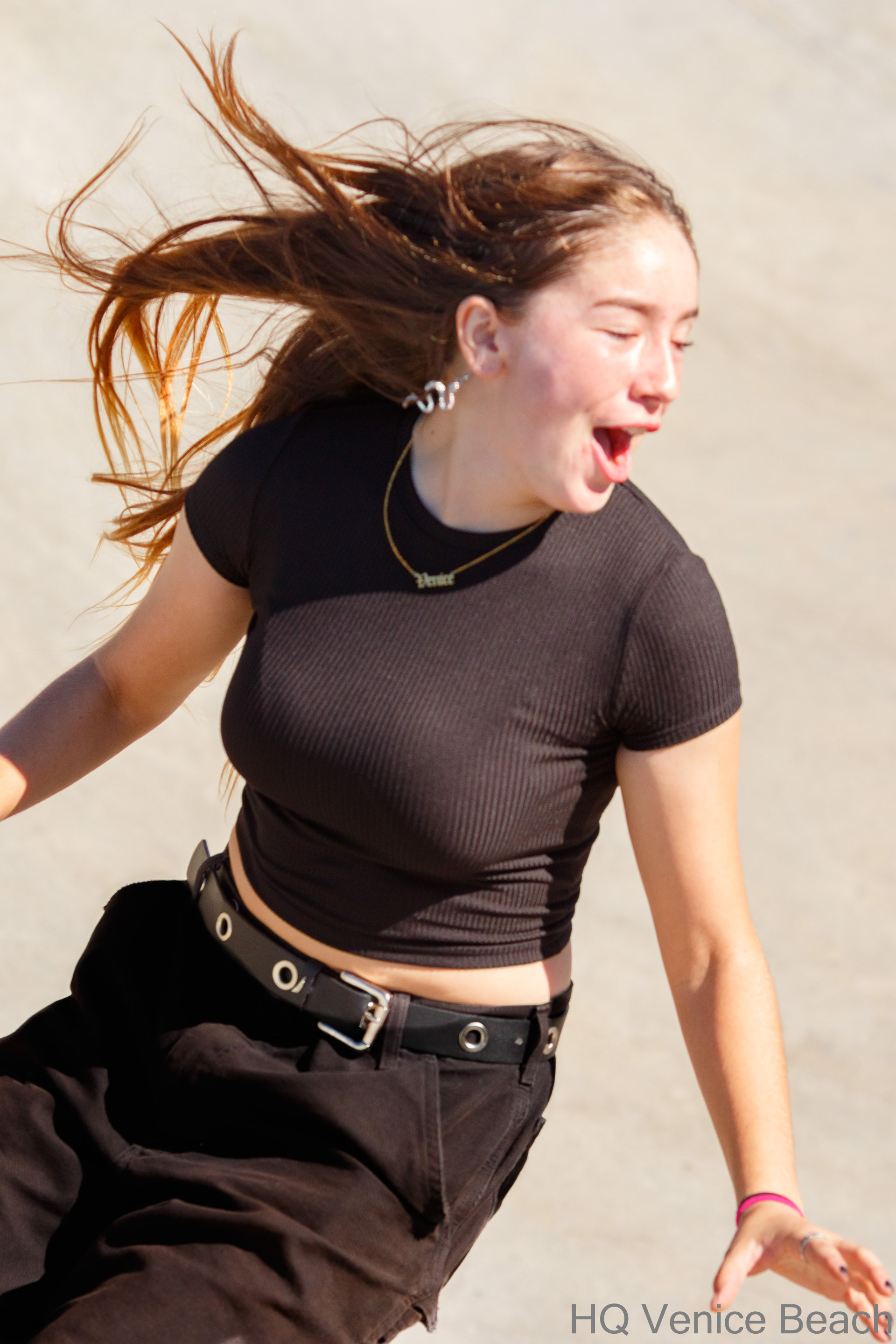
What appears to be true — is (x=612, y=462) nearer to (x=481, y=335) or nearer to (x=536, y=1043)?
(x=481, y=335)

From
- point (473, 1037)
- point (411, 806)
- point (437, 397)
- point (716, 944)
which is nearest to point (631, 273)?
point (437, 397)

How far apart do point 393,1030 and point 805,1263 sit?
1.44 feet

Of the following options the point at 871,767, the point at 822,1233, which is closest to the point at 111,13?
the point at 871,767

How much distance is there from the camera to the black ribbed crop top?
1.31 m

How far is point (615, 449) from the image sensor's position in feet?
4.33

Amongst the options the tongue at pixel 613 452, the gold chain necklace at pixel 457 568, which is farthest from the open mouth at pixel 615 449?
the gold chain necklace at pixel 457 568

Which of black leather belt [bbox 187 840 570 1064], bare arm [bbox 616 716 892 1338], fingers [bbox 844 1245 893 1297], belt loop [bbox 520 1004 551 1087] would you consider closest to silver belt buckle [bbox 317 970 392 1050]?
black leather belt [bbox 187 840 570 1064]

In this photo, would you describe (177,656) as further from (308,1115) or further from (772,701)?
(772,701)

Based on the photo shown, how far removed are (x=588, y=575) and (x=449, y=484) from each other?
184 mm

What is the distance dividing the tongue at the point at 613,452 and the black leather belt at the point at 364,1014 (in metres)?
0.54

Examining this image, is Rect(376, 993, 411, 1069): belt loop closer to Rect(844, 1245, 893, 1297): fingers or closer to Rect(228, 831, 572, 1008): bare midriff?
Rect(228, 831, 572, 1008): bare midriff

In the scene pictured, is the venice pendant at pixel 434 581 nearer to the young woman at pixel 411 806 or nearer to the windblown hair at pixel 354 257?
the young woman at pixel 411 806

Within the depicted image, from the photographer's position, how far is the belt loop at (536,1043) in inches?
55.9

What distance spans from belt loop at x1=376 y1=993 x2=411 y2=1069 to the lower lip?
1.79 ft
